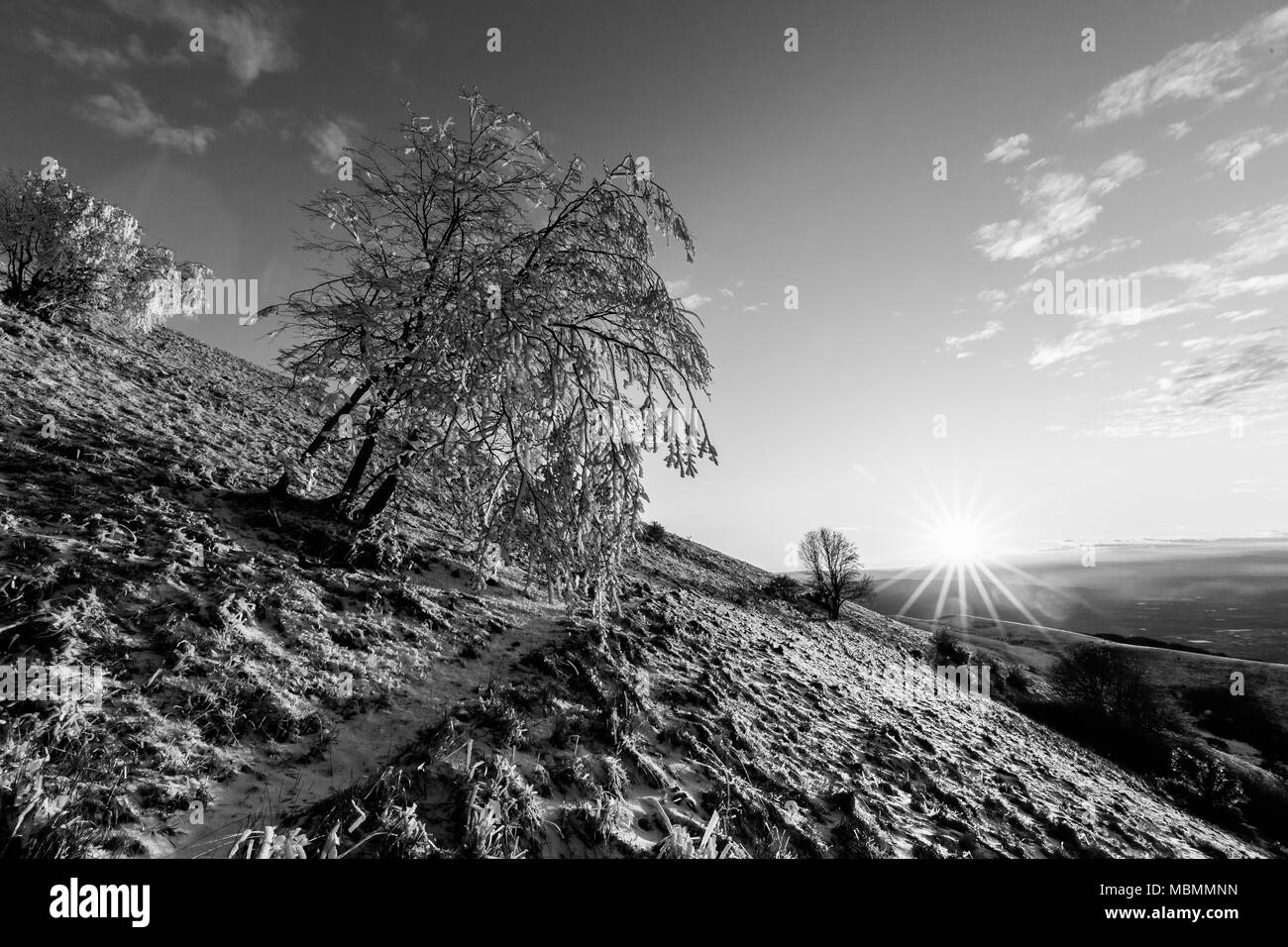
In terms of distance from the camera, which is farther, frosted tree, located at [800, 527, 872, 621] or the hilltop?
frosted tree, located at [800, 527, 872, 621]

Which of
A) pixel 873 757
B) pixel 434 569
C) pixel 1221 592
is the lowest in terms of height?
pixel 1221 592

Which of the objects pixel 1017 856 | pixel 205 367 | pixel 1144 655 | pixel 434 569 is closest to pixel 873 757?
pixel 1017 856

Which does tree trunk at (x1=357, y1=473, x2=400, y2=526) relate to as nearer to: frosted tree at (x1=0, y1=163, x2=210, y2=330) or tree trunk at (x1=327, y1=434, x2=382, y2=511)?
tree trunk at (x1=327, y1=434, x2=382, y2=511)

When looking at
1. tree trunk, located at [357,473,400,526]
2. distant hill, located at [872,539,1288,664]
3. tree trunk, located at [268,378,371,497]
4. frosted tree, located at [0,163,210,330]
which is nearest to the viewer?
tree trunk, located at [268,378,371,497]

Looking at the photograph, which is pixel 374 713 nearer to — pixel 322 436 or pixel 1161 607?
pixel 322 436

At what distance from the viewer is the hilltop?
348 centimetres

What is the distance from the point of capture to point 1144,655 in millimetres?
43875

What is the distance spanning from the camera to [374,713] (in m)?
4.94

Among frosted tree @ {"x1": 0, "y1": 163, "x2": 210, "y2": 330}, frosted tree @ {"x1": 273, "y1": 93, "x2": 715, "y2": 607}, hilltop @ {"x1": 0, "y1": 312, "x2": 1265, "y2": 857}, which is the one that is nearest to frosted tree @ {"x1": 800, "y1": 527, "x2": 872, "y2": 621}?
hilltop @ {"x1": 0, "y1": 312, "x2": 1265, "y2": 857}

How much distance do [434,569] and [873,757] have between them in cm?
855

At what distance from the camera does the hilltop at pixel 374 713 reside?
348cm

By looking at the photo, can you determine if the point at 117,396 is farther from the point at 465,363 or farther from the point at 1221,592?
the point at 1221,592

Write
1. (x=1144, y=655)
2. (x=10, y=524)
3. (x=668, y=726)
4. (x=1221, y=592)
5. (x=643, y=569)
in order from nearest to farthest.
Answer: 1. (x=10, y=524)
2. (x=668, y=726)
3. (x=643, y=569)
4. (x=1144, y=655)
5. (x=1221, y=592)

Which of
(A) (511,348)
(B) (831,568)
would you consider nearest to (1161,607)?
(B) (831,568)
